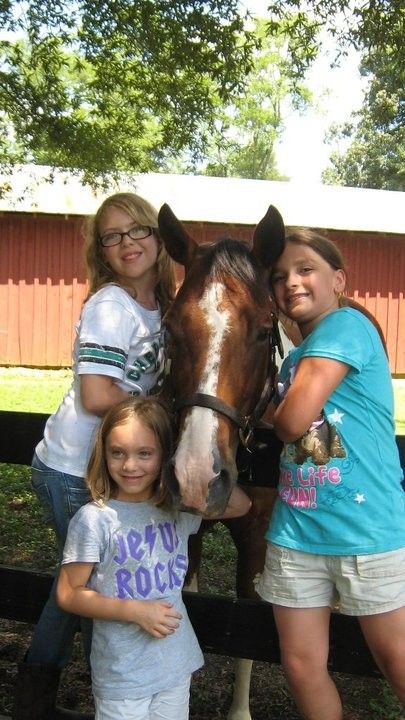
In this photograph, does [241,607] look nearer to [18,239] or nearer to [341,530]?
[341,530]

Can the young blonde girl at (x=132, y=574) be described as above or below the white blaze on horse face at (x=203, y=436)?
below

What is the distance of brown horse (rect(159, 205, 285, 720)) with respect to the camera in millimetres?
2027

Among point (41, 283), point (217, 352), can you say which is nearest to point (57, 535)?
point (217, 352)

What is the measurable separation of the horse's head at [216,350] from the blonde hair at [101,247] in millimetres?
77

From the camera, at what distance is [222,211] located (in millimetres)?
15195

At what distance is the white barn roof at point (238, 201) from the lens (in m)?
14.7

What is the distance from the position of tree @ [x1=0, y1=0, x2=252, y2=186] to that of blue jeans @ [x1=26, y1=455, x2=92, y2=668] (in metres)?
5.53

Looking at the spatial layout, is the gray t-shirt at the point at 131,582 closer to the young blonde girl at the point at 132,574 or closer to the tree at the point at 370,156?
the young blonde girl at the point at 132,574

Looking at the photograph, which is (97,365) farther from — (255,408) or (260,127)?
(260,127)

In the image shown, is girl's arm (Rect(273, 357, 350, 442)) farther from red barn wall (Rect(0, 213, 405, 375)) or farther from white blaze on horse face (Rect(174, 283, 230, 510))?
red barn wall (Rect(0, 213, 405, 375))

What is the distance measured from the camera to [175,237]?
102 inches

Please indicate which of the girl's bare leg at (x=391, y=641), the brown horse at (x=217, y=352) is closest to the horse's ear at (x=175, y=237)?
the brown horse at (x=217, y=352)

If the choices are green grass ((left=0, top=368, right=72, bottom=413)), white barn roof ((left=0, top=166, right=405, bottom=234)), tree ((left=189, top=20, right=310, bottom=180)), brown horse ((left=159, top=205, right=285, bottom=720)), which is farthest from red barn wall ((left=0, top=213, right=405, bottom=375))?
tree ((left=189, top=20, right=310, bottom=180))

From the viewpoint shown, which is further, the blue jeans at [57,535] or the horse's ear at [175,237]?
the horse's ear at [175,237]
